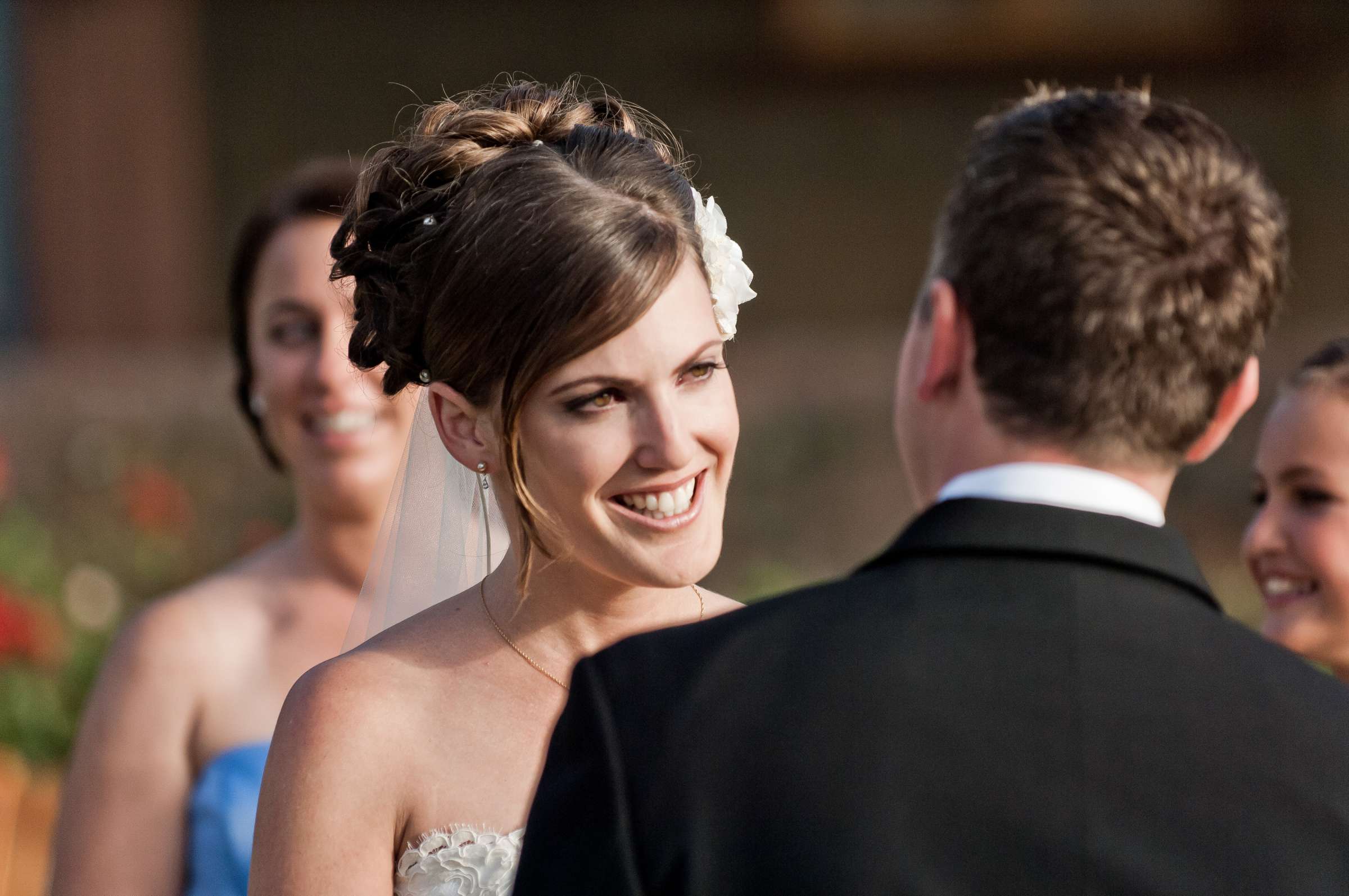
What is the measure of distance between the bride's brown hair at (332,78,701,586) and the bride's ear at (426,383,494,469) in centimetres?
2

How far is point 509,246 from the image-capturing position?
2.36 meters

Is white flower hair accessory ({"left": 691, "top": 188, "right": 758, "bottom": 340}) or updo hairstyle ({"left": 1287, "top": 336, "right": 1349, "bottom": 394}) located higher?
white flower hair accessory ({"left": 691, "top": 188, "right": 758, "bottom": 340})

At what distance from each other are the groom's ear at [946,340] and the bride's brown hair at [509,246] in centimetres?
69

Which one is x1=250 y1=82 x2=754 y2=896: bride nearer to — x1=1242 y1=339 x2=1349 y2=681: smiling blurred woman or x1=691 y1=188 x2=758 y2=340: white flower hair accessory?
x1=691 y1=188 x2=758 y2=340: white flower hair accessory

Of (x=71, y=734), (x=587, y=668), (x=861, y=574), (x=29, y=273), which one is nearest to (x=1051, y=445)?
(x=861, y=574)

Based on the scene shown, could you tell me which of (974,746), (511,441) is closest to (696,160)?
(511,441)

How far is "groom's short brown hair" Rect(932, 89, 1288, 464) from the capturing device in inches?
65.6

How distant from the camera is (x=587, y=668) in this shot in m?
1.70

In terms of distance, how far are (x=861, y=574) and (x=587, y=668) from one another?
0.33 m

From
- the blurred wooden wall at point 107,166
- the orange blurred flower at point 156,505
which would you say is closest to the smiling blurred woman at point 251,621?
the orange blurred flower at point 156,505

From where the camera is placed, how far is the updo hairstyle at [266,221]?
3.52 meters

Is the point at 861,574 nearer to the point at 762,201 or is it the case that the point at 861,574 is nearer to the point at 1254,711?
the point at 1254,711

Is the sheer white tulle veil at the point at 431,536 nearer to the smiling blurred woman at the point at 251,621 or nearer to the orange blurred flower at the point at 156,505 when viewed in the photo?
the smiling blurred woman at the point at 251,621

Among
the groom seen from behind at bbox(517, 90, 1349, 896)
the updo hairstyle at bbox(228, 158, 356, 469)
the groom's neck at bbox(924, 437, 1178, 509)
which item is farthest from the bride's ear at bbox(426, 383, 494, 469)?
the updo hairstyle at bbox(228, 158, 356, 469)
